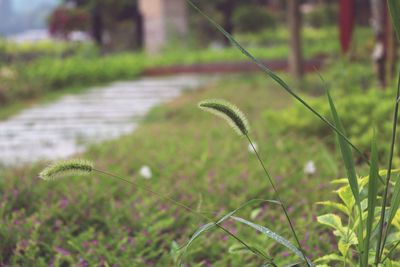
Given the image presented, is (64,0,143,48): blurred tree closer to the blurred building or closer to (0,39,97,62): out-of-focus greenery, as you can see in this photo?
(0,39,97,62): out-of-focus greenery

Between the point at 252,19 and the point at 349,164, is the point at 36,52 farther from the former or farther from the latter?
the point at 349,164

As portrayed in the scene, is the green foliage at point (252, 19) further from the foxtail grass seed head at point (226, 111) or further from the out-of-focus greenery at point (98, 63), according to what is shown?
the foxtail grass seed head at point (226, 111)

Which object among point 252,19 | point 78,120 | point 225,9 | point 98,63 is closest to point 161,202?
point 78,120

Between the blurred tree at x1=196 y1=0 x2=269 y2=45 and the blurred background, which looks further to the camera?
the blurred tree at x1=196 y1=0 x2=269 y2=45

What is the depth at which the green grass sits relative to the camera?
7.60 ft

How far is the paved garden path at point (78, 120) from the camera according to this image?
5348mm

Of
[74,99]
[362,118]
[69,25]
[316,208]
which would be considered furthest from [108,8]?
[316,208]

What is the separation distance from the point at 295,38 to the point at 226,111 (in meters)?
7.39

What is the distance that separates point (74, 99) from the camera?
8.77 meters

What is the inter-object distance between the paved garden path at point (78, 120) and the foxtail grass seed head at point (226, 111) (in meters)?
3.01

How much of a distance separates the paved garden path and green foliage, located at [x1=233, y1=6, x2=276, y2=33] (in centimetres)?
538

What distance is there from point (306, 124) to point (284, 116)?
0.66 ft

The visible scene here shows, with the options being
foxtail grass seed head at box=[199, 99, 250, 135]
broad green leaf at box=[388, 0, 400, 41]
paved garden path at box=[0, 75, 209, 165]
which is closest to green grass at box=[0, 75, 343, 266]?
foxtail grass seed head at box=[199, 99, 250, 135]

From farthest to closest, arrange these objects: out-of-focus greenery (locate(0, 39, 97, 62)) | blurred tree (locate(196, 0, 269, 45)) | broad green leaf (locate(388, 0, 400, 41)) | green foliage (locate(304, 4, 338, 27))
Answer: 1. blurred tree (locate(196, 0, 269, 45))
2. green foliage (locate(304, 4, 338, 27))
3. out-of-focus greenery (locate(0, 39, 97, 62))
4. broad green leaf (locate(388, 0, 400, 41))
